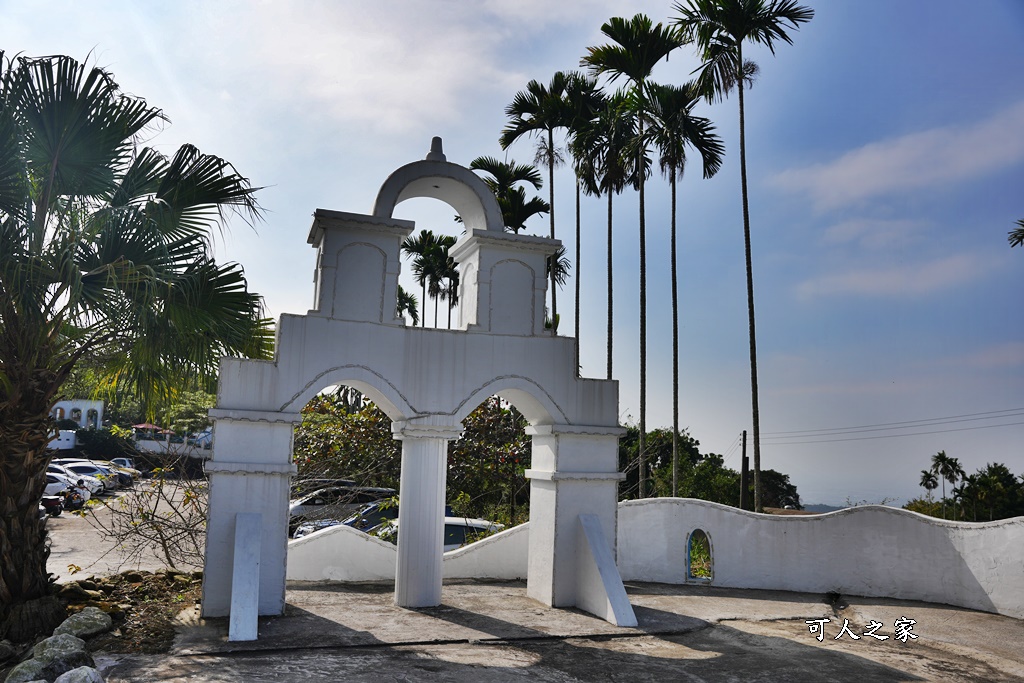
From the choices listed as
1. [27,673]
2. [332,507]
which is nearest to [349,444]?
[332,507]

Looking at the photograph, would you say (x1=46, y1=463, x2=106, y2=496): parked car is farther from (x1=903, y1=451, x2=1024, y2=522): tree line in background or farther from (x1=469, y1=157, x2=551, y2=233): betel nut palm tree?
(x1=903, y1=451, x2=1024, y2=522): tree line in background

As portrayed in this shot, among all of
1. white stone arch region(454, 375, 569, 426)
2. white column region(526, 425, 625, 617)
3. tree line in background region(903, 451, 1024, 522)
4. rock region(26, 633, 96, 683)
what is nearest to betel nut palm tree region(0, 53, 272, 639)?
rock region(26, 633, 96, 683)

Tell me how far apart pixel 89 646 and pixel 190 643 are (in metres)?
0.94

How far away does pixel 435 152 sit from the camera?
415 inches

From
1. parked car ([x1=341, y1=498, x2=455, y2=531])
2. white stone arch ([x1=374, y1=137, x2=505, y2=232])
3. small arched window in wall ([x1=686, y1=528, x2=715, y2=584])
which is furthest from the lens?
parked car ([x1=341, y1=498, x2=455, y2=531])

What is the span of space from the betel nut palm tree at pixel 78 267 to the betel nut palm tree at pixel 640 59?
38.8 ft

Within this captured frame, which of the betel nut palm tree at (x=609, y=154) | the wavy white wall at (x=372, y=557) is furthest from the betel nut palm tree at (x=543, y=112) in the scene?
the wavy white wall at (x=372, y=557)

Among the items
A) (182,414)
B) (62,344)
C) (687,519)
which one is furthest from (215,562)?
(182,414)

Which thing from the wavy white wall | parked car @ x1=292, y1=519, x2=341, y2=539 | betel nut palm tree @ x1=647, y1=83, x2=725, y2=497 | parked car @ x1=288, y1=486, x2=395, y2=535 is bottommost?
the wavy white wall

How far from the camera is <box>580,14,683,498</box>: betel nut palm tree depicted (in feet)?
60.1

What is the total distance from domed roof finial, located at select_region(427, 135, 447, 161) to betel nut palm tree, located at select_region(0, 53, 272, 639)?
2601mm

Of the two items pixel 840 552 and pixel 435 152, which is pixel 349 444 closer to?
pixel 435 152

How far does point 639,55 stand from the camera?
1853 centimetres

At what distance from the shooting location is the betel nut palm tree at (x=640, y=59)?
60.1 feet
